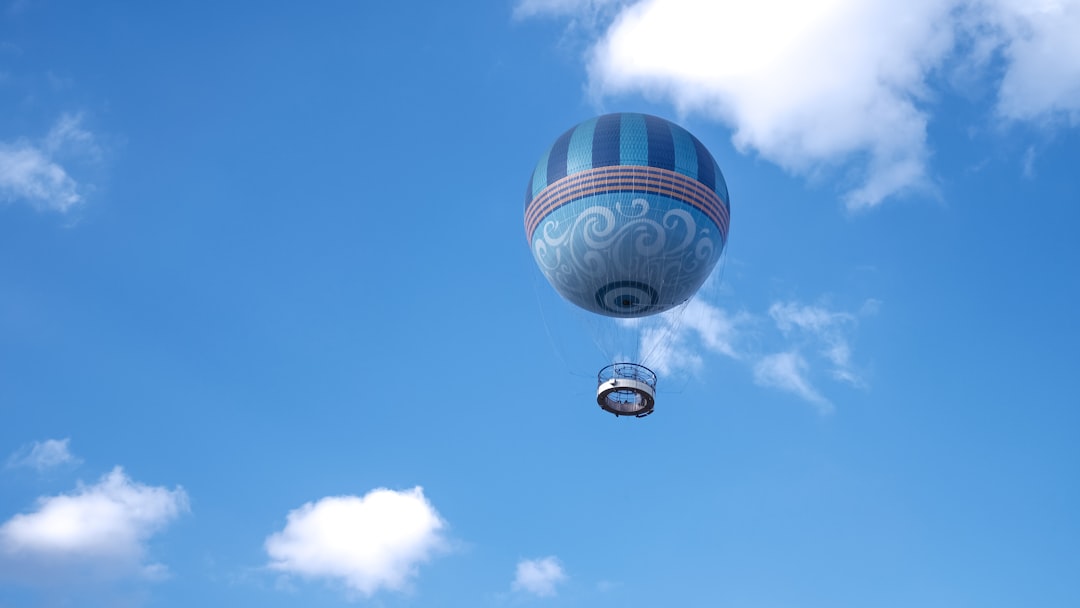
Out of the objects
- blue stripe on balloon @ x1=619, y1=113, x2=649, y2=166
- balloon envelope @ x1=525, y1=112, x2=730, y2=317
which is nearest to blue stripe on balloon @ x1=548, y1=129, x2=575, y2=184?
balloon envelope @ x1=525, y1=112, x2=730, y2=317

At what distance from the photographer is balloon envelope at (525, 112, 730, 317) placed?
44.2 m

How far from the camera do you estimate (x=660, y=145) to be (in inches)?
1764

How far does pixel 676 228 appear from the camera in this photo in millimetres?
44438

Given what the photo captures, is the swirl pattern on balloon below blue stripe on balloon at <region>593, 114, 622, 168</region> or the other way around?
below

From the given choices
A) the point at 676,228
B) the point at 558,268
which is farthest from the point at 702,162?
the point at 558,268

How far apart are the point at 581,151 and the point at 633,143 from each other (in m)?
1.83

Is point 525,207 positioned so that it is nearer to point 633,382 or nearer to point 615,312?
point 615,312

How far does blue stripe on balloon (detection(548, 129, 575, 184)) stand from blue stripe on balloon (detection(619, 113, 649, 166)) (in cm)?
214

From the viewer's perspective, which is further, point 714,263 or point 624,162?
point 714,263

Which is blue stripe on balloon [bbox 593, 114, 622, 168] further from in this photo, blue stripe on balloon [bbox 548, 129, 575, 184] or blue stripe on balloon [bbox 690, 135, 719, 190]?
blue stripe on balloon [bbox 690, 135, 719, 190]

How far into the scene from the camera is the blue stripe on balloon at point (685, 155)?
147 feet

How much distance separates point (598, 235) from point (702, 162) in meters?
4.64

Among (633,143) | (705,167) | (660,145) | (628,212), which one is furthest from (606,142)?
(705,167)

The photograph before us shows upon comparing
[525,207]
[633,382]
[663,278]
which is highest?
[525,207]
